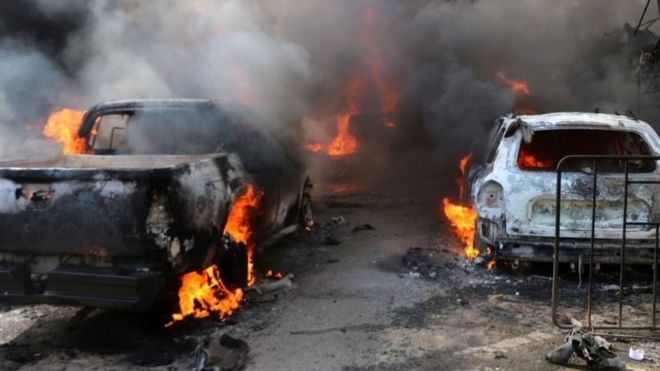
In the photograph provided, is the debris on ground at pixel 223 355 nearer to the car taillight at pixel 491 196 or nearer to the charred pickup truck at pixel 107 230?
the charred pickup truck at pixel 107 230

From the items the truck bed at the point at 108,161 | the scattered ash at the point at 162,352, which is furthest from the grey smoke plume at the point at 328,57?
the scattered ash at the point at 162,352

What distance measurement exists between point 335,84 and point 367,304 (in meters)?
9.96

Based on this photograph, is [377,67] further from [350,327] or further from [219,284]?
[350,327]

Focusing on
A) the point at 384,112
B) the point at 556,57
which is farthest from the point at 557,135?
the point at 384,112

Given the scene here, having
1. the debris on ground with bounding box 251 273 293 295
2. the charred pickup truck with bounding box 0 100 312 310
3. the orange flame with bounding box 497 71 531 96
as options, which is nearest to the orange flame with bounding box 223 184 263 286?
the debris on ground with bounding box 251 273 293 295

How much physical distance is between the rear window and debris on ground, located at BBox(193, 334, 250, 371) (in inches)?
132

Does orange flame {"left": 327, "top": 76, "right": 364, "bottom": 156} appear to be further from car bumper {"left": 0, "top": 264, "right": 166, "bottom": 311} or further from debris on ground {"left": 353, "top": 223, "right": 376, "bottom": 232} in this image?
car bumper {"left": 0, "top": 264, "right": 166, "bottom": 311}

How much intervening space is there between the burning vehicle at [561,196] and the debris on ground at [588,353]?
1423 millimetres

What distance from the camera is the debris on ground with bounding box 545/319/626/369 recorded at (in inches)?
138

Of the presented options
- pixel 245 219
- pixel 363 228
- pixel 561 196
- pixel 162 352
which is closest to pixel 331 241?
pixel 363 228

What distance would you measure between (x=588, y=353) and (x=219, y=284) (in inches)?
118

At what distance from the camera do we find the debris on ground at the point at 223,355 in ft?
11.8

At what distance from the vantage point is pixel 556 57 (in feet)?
42.0

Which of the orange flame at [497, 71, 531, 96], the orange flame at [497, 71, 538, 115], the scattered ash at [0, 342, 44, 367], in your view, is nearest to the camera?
the scattered ash at [0, 342, 44, 367]
